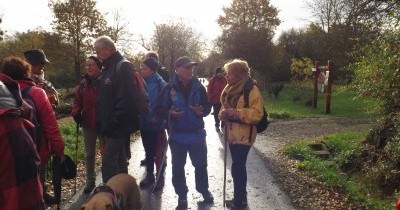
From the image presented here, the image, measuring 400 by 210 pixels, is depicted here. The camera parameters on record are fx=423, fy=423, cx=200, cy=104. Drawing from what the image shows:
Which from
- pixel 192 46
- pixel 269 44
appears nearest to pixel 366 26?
pixel 269 44

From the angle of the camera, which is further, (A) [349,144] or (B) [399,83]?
(A) [349,144]

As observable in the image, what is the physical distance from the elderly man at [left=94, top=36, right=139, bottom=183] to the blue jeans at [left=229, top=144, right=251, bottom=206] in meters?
1.37

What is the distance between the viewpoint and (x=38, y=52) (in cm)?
581

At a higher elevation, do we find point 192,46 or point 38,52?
point 192,46

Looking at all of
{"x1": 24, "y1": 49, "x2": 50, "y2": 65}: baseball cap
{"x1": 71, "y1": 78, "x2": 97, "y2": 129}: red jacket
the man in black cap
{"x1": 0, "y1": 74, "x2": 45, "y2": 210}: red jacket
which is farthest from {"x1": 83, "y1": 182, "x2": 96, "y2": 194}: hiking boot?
{"x1": 0, "y1": 74, "x2": 45, "y2": 210}: red jacket

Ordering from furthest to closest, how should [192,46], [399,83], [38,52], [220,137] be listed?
[192,46], [220,137], [399,83], [38,52]

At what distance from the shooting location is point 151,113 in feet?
22.1

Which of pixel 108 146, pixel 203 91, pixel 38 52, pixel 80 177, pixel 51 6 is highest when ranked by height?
pixel 51 6

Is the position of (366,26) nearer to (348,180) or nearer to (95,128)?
(348,180)

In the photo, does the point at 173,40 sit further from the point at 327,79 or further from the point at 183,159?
the point at 183,159

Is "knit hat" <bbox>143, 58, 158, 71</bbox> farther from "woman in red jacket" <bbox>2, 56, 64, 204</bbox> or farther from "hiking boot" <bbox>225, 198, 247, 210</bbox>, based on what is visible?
"woman in red jacket" <bbox>2, 56, 64, 204</bbox>

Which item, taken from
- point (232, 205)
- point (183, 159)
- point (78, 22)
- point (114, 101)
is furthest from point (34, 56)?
point (78, 22)

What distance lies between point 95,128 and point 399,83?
5276mm

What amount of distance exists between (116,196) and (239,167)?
1899mm
